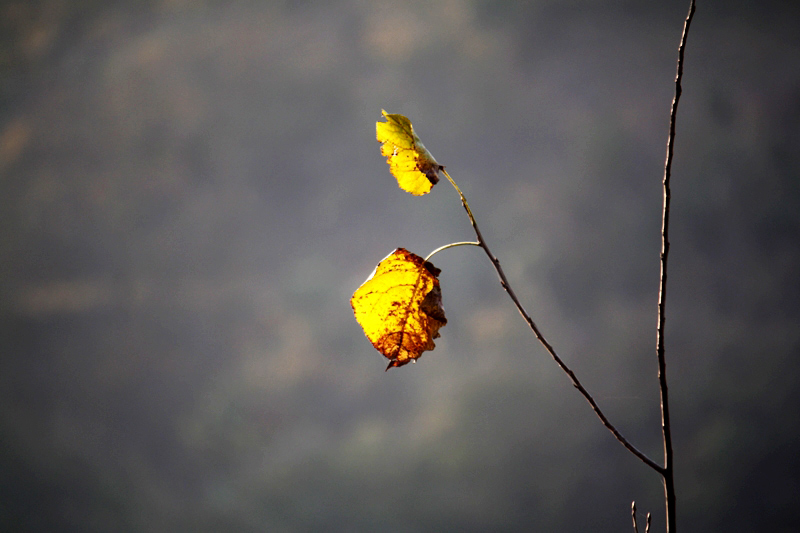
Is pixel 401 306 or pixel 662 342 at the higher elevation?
pixel 401 306

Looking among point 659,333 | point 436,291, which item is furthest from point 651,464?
point 436,291

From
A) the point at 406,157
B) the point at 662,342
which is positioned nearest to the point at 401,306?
the point at 406,157

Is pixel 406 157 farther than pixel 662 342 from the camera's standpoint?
Yes

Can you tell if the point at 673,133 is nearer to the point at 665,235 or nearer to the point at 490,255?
the point at 665,235

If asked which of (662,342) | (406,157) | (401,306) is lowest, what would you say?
(662,342)

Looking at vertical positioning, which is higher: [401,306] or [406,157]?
[406,157]

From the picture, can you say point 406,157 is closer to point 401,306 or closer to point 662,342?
point 401,306

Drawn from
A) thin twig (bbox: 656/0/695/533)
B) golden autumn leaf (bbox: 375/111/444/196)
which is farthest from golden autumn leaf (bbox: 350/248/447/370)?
thin twig (bbox: 656/0/695/533)
